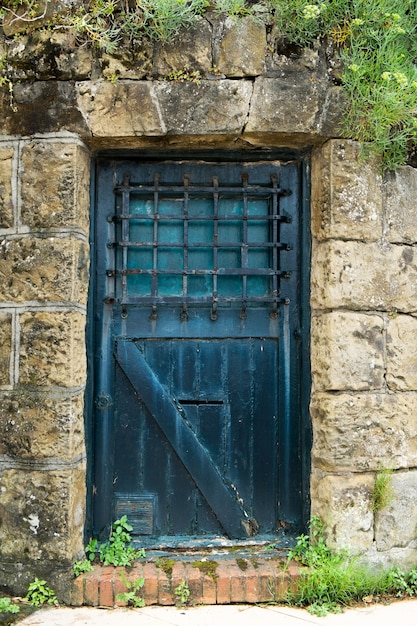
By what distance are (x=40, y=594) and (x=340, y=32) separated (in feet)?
9.64

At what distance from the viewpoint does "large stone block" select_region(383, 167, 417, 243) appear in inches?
114

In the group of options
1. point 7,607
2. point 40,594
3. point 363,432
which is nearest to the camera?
point 7,607

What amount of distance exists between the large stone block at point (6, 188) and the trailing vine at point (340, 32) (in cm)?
31

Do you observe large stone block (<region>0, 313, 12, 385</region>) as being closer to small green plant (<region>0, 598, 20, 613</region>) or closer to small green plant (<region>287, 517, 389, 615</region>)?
small green plant (<region>0, 598, 20, 613</region>)

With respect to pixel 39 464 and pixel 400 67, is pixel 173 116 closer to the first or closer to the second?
pixel 400 67

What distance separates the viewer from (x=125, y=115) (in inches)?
109

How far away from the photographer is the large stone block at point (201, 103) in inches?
109

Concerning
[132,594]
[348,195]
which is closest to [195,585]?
[132,594]

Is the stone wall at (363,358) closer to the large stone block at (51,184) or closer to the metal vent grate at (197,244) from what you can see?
the metal vent grate at (197,244)

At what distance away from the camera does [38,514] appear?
2715 mm

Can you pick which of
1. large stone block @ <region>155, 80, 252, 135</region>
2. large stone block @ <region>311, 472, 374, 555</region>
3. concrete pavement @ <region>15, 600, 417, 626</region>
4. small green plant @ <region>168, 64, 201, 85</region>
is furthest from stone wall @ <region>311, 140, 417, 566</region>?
small green plant @ <region>168, 64, 201, 85</region>

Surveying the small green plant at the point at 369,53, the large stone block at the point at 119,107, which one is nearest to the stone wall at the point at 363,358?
the small green plant at the point at 369,53

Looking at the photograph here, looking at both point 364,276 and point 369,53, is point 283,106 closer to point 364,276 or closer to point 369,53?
point 369,53

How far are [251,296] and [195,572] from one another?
1.34 metres
